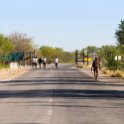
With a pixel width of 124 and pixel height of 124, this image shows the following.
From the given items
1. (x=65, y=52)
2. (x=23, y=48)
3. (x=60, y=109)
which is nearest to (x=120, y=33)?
(x=60, y=109)

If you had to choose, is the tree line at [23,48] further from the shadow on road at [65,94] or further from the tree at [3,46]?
the shadow on road at [65,94]

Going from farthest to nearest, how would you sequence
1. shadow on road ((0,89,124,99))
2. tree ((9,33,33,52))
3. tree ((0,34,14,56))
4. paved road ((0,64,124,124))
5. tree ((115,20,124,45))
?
tree ((9,33,33,52)), tree ((0,34,14,56)), tree ((115,20,124,45)), shadow on road ((0,89,124,99)), paved road ((0,64,124,124))

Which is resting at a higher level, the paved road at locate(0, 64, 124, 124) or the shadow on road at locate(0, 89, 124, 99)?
the paved road at locate(0, 64, 124, 124)

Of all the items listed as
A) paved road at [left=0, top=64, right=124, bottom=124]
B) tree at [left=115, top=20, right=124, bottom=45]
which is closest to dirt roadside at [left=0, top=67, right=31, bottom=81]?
tree at [left=115, top=20, right=124, bottom=45]

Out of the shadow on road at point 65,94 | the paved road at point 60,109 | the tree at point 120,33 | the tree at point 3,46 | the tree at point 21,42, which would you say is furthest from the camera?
the tree at point 21,42

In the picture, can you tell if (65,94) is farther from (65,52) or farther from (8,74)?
(65,52)

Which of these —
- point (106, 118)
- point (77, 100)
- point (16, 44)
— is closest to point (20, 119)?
point (106, 118)

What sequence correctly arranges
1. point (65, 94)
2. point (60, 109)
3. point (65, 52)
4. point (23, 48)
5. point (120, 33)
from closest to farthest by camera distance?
point (60, 109) < point (65, 94) < point (120, 33) < point (23, 48) < point (65, 52)

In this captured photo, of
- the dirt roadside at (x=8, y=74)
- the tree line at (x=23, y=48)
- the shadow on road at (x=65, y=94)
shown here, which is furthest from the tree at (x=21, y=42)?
the shadow on road at (x=65, y=94)

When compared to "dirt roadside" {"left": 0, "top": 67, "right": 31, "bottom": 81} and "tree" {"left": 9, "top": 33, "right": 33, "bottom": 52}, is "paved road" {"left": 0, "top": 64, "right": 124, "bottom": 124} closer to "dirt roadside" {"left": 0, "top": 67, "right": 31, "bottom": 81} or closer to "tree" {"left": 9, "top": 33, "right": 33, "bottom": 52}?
"dirt roadside" {"left": 0, "top": 67, "right": 31, "bottom": 81}

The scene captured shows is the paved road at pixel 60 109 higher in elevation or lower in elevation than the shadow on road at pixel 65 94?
higher

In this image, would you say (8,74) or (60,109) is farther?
(8,74)

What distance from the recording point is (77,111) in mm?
20734

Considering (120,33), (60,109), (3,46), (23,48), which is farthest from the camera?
(23,48)
